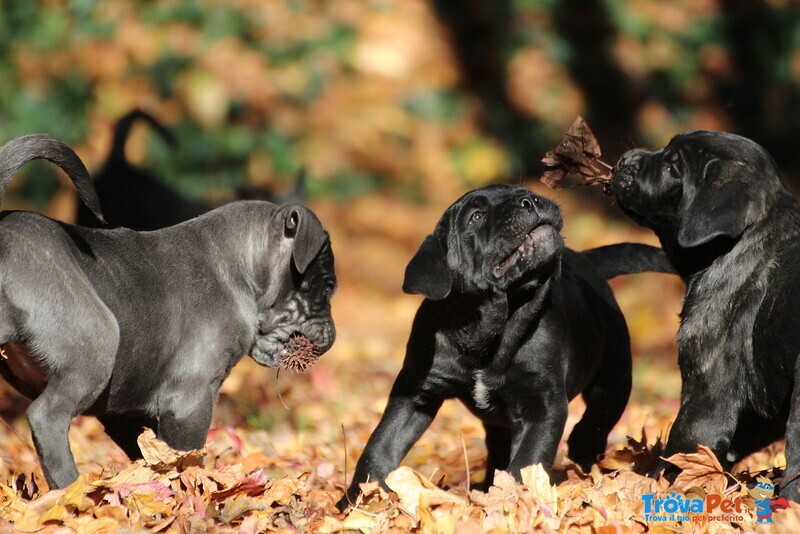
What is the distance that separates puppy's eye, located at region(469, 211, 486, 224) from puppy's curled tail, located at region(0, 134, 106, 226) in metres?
1.89

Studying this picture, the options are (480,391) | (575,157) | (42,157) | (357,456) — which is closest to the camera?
(42,157)

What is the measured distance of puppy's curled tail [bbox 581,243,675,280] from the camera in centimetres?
657

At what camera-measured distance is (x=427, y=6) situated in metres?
11.2

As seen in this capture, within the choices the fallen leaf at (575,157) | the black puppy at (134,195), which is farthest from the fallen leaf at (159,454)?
the black puppy at (134,195)

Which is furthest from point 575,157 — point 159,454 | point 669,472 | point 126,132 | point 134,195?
point 126,132

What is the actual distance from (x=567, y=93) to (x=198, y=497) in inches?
300

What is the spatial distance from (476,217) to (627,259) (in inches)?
57.2

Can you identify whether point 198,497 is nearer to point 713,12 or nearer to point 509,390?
point 509,390

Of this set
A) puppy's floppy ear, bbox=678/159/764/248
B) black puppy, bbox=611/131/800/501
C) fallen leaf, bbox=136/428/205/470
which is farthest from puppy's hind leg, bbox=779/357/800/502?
fallen leaf, bbox=136/428/205/470

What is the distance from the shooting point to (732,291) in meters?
5.38

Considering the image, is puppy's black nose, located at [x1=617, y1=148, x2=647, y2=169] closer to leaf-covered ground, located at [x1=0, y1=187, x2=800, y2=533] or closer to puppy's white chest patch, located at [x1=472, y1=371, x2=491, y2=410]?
leaf-covered ground, located at [x1=0, y1=187, x2=800, y2=533]

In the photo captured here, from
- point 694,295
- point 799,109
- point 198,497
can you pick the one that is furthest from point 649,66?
point 198,497

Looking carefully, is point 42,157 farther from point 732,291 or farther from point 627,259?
point 627,259

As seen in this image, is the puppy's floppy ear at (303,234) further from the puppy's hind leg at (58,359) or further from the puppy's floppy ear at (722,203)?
the puppy's floppy ear at (722,203)
